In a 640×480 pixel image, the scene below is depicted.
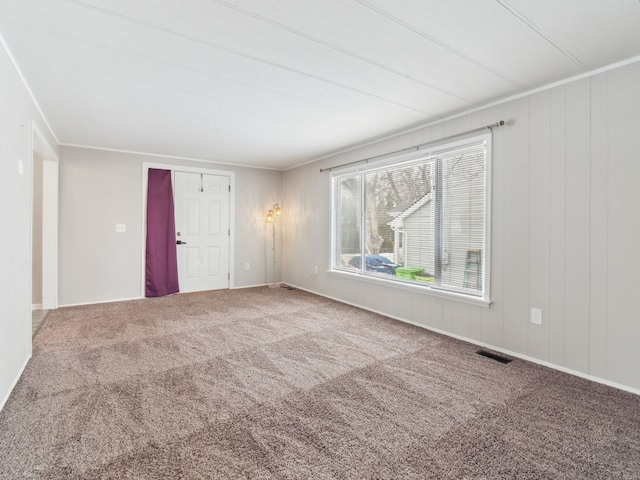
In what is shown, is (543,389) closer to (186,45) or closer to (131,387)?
(131,387)

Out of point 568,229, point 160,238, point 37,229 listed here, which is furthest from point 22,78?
point 568,229

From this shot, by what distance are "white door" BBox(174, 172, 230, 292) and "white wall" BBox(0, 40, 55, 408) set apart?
2746 millimetres

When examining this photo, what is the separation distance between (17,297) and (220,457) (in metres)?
2.06

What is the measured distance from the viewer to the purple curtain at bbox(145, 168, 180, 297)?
524 centimetres

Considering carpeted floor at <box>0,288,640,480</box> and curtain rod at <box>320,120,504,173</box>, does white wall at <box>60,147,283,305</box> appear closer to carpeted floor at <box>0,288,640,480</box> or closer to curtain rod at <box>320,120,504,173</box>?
carpeted floor at <box>0,288,640,480</box>

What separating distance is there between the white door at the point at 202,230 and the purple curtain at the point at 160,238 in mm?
153

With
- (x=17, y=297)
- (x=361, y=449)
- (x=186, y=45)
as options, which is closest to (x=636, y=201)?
(x=361, y=449)

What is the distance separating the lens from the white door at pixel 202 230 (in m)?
5.58

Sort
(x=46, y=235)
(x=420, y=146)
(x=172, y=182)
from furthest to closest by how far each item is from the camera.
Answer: (x=172, y=182)
(x=46, y=235)
(x=420, y=146)

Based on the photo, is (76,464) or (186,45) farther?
(186,45)

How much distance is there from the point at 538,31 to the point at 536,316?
2170mm

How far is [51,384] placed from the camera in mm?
2385

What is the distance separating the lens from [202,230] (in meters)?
5.78

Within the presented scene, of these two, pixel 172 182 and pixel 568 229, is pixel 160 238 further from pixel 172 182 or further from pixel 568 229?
pixel 568 229
